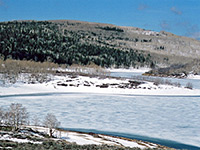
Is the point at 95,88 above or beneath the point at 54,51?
beneath

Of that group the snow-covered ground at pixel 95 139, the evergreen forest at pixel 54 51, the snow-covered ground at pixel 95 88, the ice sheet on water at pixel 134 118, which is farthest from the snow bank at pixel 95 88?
the evergreen forest at pixel 54 51

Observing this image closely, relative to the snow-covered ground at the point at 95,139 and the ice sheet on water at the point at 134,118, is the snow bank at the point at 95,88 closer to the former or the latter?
the ice sheet on water at the point at 134,118

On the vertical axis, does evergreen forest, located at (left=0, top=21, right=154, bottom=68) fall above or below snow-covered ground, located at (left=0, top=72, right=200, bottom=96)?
above

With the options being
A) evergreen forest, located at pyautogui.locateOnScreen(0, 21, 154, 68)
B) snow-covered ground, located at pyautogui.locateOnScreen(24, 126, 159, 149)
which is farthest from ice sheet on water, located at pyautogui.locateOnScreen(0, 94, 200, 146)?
evergreen forest, located at pyautogui.locateOnScreen(0, 21, 154, 68)

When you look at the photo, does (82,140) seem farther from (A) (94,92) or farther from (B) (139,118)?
(A) (94,92)

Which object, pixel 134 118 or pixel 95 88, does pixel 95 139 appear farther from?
pixel 95 88

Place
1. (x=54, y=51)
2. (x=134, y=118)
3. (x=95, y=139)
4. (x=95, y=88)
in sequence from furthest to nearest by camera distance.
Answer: (x=54, y=51) < (x=95, y=88) < (x=134, y=118) < (x=95, y=139)

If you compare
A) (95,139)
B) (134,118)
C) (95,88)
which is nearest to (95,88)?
(95,88)

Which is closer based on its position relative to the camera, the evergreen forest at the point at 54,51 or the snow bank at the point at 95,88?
the snow bank at the point at 95,88

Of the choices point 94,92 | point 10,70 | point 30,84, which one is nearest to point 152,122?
point 94,92

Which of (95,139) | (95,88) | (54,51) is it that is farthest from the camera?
(54,51)

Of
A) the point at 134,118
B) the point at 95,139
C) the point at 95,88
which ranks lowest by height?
the point at 95,139

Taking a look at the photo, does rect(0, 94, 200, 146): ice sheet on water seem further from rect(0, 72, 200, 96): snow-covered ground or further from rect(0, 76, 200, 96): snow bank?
rect(0, 72, 200, 96): snow-covered ground

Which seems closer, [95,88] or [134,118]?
[134,118]
